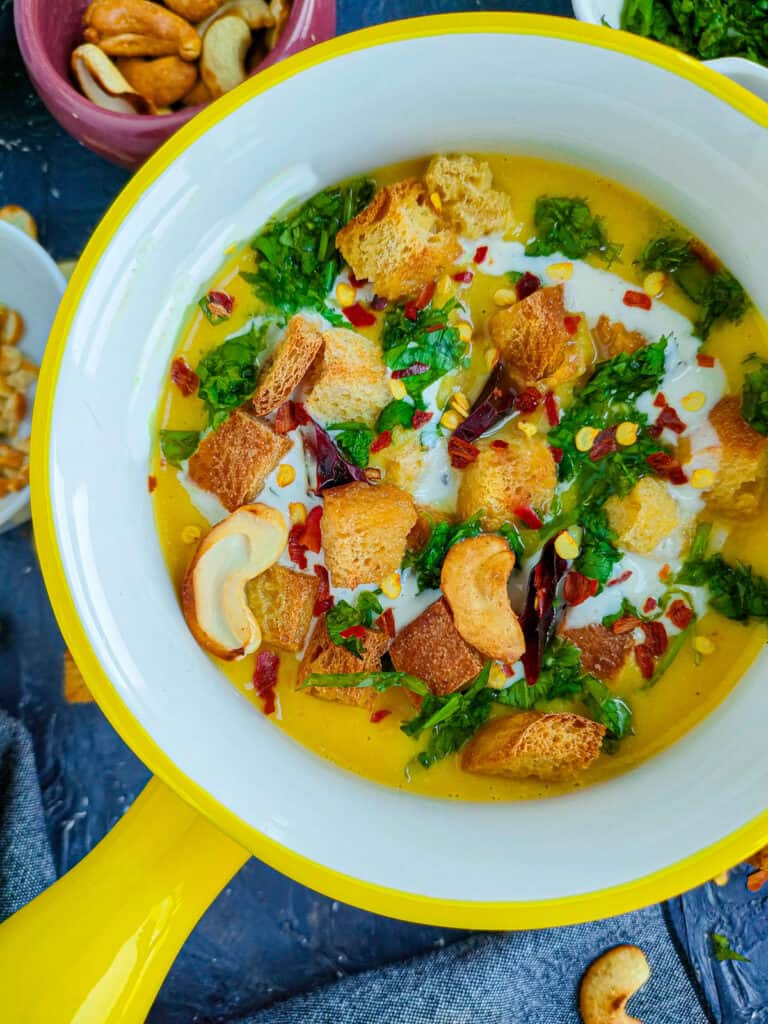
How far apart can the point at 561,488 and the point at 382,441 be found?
0.31m

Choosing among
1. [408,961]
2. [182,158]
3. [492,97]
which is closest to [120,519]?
[182,158]

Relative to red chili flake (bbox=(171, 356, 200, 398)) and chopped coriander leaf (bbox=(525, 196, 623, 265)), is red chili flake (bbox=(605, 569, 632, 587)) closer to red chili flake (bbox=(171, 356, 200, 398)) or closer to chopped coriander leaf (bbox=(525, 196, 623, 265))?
chopped coriander leaf (bbox=(525, 196, 623, 265))

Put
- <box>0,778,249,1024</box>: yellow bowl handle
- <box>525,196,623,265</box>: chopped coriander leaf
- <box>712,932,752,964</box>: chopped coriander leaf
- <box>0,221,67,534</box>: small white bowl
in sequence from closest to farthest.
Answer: <box>0,778,249,1024</box>: yellow bowl handle → <box>525,196,623,265</box>: chopped coriander leaf → <box>0,221,67,534</box>: small white bowl → <box>712,932,752,964</box>: chopped coriander leaf

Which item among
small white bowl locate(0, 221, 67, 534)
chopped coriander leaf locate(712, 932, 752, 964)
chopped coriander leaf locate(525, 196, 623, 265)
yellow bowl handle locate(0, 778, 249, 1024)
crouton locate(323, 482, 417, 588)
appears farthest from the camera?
chopped coriander leaf locate(712, 932, 752, 964)

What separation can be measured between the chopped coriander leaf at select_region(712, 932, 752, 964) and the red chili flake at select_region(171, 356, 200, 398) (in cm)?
145

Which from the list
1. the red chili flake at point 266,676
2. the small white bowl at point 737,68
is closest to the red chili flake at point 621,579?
the red chili flake at point 266,676

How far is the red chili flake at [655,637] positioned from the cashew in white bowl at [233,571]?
0.63m

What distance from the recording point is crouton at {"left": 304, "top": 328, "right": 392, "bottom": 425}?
1.54 meters

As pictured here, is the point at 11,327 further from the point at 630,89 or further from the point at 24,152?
the point at 630,89

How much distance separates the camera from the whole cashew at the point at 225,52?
5.46 ft

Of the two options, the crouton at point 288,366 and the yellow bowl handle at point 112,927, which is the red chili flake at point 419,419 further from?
the yellow bowl handle at point 112,927

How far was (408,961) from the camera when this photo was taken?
1.84m

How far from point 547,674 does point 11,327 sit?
1.22 m

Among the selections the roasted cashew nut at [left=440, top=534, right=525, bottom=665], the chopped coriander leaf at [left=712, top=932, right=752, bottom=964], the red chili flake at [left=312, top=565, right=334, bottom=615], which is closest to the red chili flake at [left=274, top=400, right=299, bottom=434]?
the red chili flake at [left=312, top=565, right=334, bottom=615]
